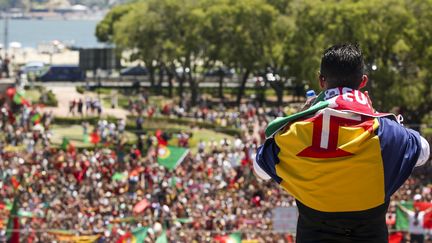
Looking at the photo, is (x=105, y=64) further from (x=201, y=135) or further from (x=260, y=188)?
(x=260, y=188)

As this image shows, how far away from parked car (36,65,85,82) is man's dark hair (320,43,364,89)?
61.0 m

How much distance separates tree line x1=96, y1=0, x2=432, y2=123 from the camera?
120 ft

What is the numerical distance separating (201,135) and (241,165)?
13935mm

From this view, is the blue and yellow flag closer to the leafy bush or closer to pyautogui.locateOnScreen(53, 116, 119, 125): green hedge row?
pyautogui.locateOnScreen(53, 116, 119, 125): green hedge row

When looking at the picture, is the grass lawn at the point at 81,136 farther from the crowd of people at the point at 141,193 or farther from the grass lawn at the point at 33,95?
the grass lawn at the point at 33,95

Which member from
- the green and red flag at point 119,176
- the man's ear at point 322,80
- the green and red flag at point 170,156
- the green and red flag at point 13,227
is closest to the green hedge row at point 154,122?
the green and red flag at point 170,156

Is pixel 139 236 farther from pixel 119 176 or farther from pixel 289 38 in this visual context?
pixel 289 38

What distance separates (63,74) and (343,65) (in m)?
61.9

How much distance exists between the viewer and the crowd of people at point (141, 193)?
1869 cm

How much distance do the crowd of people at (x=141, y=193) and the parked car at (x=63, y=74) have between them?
31.1 metres

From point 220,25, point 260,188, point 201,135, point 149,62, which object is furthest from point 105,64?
point 260,188

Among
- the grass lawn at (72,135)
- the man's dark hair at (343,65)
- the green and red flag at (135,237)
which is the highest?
the man's dark hair at (343,65)

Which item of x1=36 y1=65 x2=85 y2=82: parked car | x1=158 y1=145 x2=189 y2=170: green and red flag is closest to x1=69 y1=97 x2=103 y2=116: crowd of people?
x1=158 y1=145 x2=189 y2=170: green and red flag

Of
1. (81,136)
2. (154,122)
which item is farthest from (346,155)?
(154,122)
